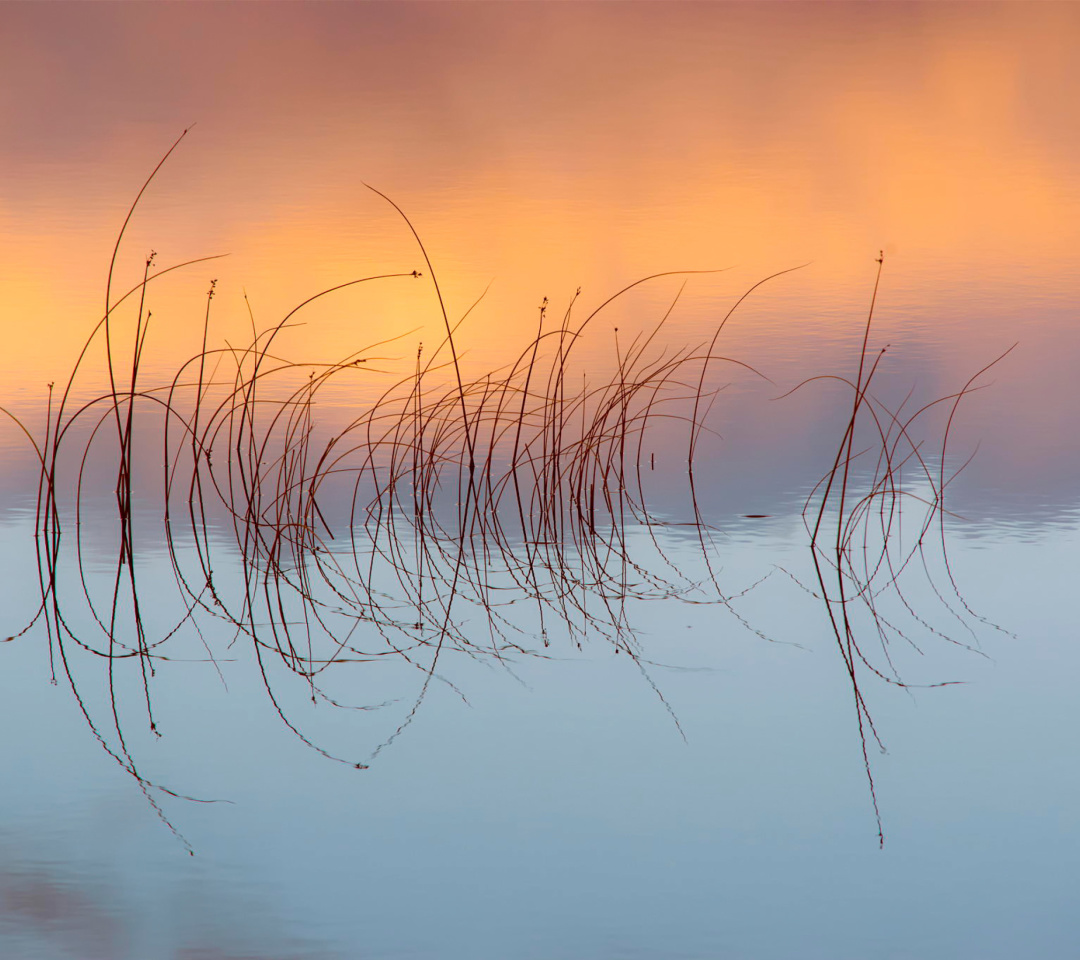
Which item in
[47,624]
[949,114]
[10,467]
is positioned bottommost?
[47,624]

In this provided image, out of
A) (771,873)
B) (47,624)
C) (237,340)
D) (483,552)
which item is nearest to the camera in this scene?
(771,873)

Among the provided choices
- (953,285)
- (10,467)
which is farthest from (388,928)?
(953,285)

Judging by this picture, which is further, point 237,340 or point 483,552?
point 237,340

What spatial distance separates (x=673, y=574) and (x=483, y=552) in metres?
0.51

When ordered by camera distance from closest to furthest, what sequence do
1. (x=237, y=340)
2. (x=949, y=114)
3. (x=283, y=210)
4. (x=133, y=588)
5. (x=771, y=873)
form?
1. (x=771, y=873)
2. (x=133, y=588)
3. (x=237, y=340)
4. (x=283, y=210)
5. (x=949, y=114)

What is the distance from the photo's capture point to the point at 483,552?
2.90m

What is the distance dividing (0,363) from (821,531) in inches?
141

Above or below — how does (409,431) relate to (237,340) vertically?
below

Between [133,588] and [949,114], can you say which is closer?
[133,588]

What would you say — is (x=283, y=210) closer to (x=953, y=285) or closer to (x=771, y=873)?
(x=953, y=285)

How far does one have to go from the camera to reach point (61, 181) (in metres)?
8.02

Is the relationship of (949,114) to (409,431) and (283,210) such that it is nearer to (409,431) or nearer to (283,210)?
(283,210)

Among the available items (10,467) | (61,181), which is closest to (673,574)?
(10,467)

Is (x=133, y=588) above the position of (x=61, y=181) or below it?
below
